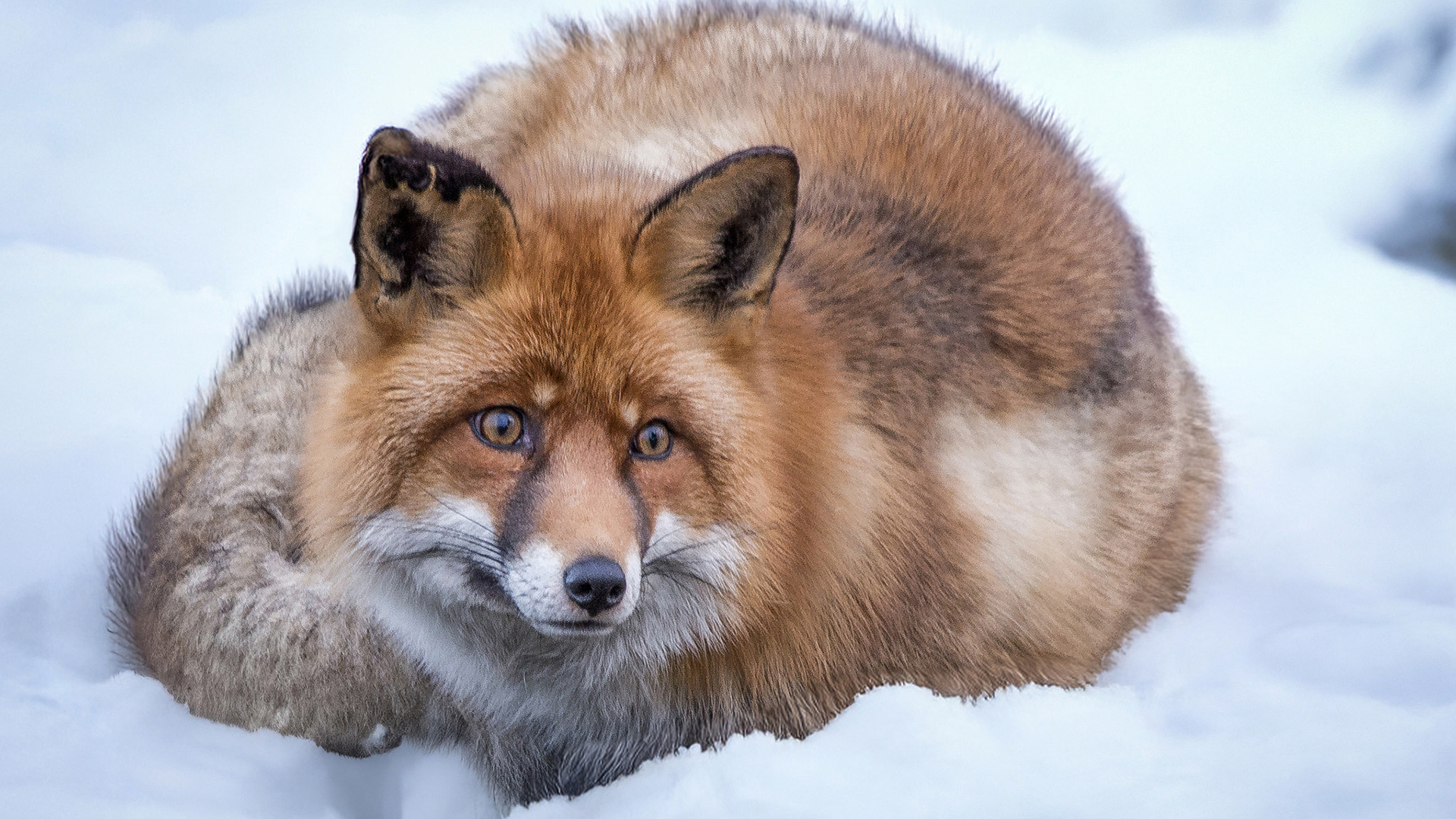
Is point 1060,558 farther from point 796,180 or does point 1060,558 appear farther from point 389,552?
point 389,552

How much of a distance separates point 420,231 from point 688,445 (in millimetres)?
595

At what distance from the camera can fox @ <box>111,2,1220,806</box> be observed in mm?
2164

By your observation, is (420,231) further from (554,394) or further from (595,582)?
(595,582)

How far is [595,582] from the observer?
1.98 m

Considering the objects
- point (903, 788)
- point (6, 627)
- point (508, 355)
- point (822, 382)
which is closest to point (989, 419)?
point (822, 382)

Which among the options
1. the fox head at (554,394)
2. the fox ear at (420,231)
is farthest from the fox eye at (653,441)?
the fox ear at (420,231)

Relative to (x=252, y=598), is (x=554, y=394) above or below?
above

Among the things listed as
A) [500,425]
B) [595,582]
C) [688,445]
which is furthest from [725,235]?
[595,582]

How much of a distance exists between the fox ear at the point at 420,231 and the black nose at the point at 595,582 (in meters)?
0.56

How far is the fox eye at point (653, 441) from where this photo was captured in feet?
7.21

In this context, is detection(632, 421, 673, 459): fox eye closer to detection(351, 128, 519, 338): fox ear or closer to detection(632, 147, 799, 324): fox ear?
detection(632, 147, 799, 324): fox ear

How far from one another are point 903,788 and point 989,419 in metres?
0.83

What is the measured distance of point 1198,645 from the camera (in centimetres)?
313

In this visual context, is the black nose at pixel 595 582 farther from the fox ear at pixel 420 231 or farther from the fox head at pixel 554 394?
the fox ear at pixel 420 231
